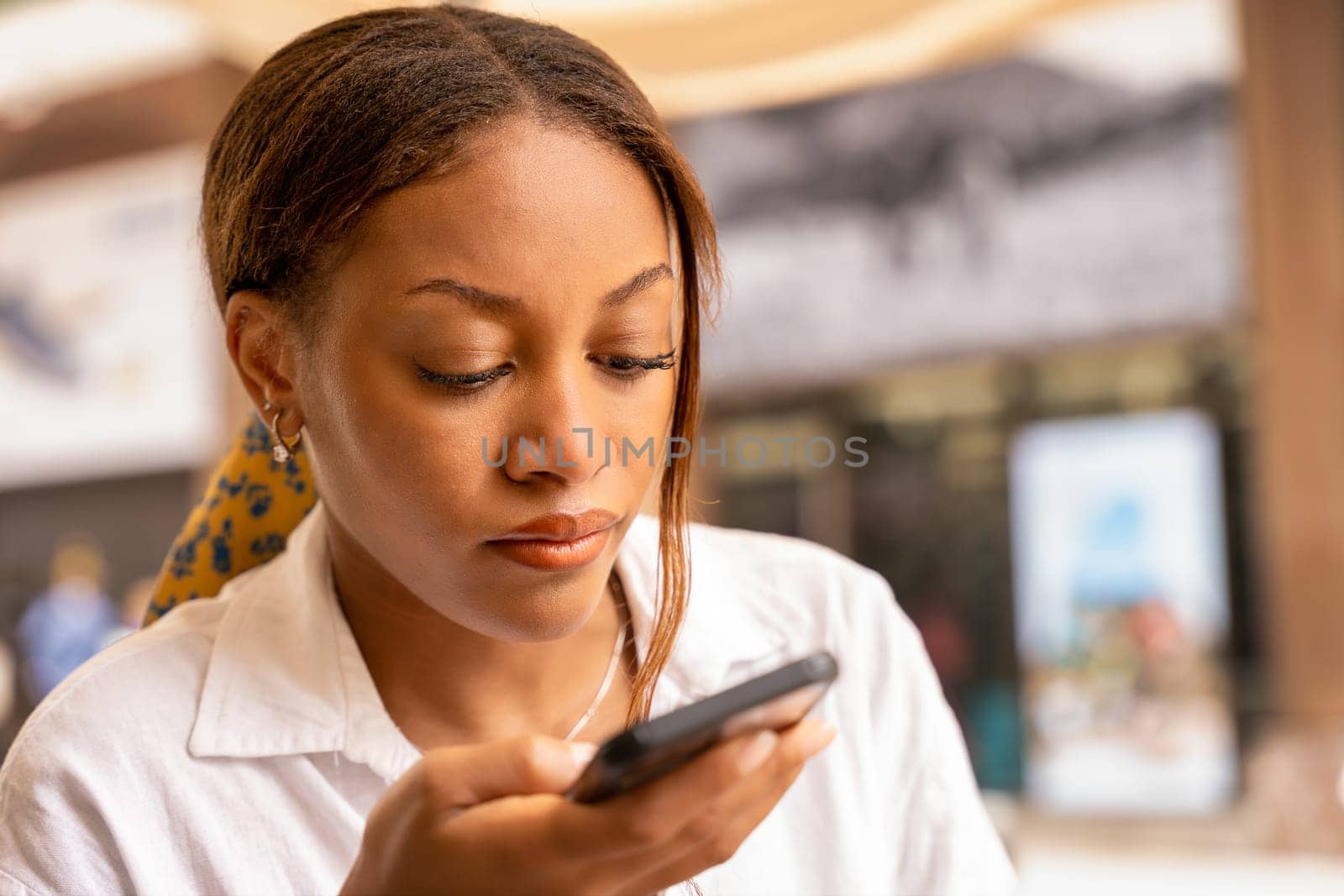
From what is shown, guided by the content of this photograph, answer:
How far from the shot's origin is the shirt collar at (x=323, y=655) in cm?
90

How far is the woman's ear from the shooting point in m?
0.89

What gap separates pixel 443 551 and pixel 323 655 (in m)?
0.21

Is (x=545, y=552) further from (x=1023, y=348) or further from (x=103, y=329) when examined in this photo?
(x=103, y=329)

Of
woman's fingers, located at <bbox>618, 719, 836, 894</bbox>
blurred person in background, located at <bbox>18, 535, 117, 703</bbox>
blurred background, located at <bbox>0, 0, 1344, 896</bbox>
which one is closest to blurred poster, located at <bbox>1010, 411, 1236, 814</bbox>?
blurred background, located at <bbox>0, 0, 1344, 896</bbox>

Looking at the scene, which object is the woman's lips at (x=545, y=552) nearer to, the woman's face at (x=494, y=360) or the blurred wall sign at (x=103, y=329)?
the woman's face at (x=494, y=360)

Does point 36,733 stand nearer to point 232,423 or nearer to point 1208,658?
point 1208,658

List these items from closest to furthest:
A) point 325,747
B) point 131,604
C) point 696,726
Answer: point 696,726
point 325,747
point 131,604

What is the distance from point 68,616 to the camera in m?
5.18

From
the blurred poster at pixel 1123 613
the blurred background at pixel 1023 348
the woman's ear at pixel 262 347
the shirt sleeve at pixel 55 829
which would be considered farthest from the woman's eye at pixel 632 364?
the blurred poster at pixel 1123 613

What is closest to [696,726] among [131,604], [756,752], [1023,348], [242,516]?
[756,752]

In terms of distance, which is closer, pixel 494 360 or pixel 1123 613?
pixel 494 360

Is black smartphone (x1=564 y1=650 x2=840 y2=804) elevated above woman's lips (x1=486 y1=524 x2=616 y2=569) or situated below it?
below

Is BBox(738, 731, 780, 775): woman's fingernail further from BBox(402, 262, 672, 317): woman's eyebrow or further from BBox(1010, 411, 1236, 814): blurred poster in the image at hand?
BBox(1010, 411, 1236, 814): blurred poster

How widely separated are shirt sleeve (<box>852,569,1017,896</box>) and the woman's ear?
50 cm
